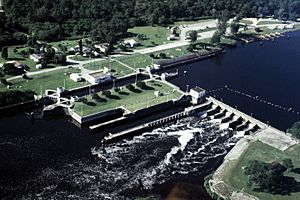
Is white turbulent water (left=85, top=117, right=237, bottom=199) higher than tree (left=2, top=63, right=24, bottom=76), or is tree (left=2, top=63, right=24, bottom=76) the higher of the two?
tree (left=2, top=63, right=24, bottom=76)

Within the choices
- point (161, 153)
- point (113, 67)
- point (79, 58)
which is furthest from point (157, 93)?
point (79, 58)

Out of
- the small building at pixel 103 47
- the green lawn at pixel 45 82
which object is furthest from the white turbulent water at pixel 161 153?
the small building at pixel 103 47

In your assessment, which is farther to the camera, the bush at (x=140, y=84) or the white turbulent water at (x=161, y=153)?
the bush at (x=140, y=84)

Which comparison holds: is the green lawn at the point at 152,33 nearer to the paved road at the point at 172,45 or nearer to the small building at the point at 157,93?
the paved road at the point at 172,45

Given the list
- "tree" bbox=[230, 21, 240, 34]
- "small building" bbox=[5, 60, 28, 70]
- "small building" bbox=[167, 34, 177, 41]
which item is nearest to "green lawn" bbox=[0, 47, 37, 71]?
"small building" bbox=[5, 60, 28, 70]

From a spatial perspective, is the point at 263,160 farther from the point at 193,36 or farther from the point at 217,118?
the point at 193,36

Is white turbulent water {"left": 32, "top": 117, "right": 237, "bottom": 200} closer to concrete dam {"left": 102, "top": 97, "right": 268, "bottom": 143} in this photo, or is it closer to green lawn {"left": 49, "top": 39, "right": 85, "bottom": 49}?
concrete dam {"left": 102, "top": 97, "right": 268, "bottom": 143}

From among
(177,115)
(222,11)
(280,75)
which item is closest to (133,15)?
(222,11)
